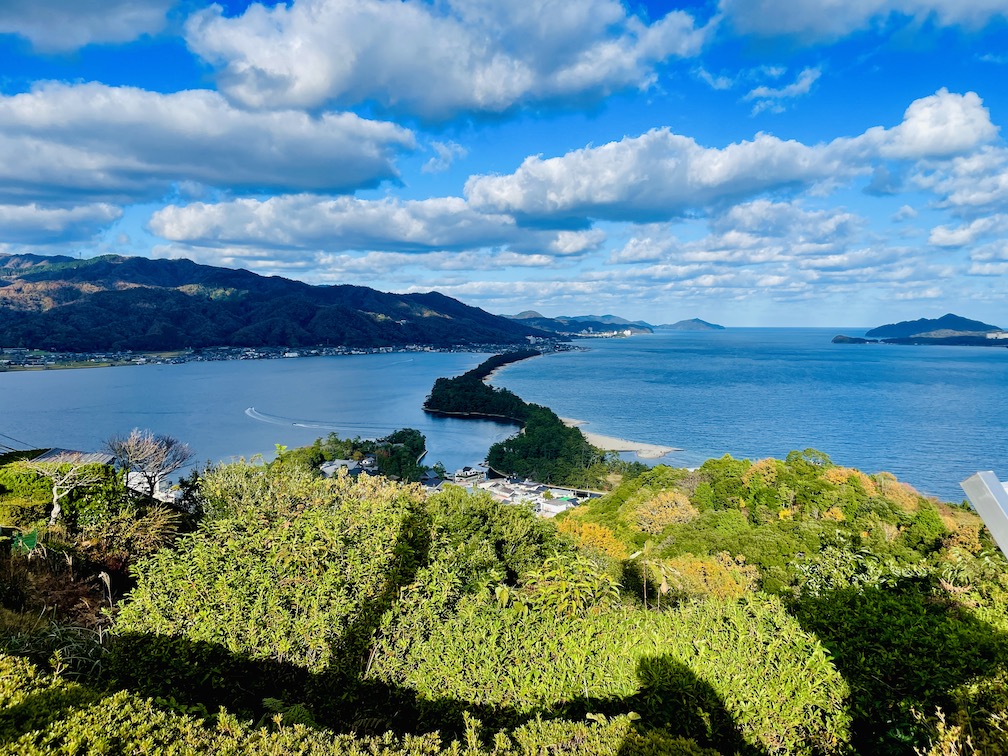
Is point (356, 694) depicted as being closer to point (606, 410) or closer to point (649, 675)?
point (649, 675)

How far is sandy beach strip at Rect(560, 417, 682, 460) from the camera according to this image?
4694cm

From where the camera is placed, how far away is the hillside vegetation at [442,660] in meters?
3.99

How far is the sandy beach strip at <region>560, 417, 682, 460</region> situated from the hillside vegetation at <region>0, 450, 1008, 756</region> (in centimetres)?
3911

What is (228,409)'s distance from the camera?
214 ft

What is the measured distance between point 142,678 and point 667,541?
47.5ft

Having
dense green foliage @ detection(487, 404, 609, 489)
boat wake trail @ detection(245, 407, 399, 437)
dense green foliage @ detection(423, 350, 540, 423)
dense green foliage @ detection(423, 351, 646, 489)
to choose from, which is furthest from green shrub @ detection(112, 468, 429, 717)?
dense green foliage @ detection(423, 350, 540, 423)

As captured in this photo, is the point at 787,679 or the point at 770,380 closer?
the point at 787,679

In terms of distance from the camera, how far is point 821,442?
49031mm

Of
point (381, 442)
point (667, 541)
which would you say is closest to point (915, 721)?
point (667, 541)

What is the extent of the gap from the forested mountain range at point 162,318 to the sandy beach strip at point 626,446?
11851cm

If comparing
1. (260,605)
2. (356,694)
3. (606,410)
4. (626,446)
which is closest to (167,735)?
(356,694)

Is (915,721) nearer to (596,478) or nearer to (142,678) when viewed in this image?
(142,678)

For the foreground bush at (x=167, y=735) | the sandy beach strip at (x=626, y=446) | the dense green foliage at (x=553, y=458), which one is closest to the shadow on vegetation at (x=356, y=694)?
the foreground bush at (x=167, y=735)

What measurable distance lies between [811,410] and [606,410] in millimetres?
23656
